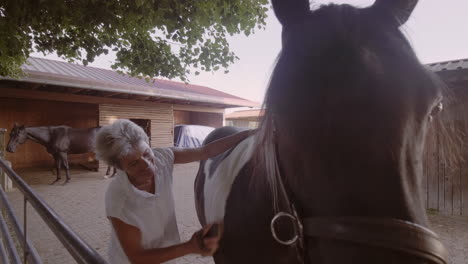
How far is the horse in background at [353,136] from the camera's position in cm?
64

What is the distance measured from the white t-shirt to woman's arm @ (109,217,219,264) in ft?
0.13

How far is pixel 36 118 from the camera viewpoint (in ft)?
35.5

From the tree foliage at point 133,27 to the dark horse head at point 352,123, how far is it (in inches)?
104

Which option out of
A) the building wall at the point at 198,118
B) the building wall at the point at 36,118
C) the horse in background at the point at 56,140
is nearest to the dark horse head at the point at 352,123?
the horse in background at the point at 56,140

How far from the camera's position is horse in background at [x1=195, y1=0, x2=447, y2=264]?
64cm

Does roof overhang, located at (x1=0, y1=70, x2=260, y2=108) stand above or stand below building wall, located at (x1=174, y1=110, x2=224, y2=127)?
above

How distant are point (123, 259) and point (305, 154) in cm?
Answer: 153

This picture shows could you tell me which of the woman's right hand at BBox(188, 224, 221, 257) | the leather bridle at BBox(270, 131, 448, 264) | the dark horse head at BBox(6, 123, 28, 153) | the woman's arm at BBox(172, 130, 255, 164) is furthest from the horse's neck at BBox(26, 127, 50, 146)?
the leather bridle at BBox(270, 131, 448, 264)

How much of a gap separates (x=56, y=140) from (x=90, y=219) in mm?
4957

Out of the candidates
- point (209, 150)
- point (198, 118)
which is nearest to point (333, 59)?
point (209, 150)

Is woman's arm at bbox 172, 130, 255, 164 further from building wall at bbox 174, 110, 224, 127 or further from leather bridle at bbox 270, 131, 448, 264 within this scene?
building wall at bbox 174, 110, 224, 127

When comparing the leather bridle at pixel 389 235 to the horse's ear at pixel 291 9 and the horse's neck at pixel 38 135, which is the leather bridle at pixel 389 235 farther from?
the horse's neck at pixel 38 135

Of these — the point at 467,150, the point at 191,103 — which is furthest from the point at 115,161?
the point at 191,103

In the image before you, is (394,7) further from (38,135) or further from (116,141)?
(38,135)
